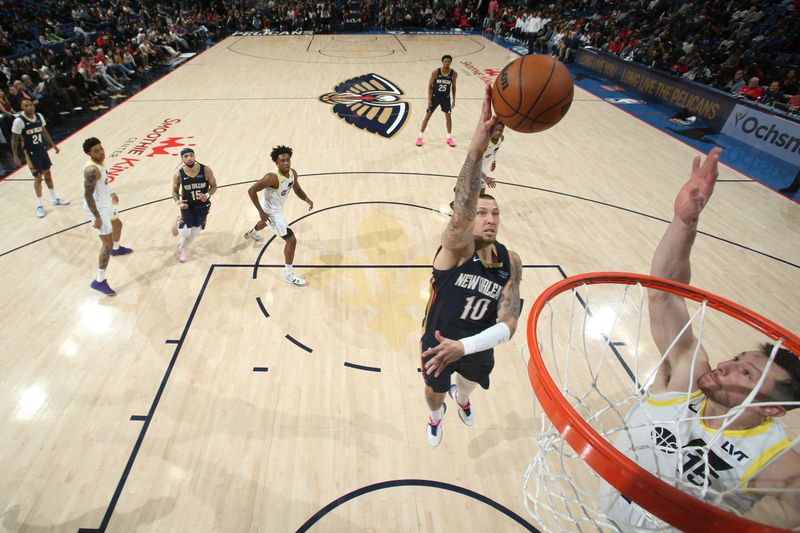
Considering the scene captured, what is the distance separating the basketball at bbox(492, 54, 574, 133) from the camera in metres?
3.33

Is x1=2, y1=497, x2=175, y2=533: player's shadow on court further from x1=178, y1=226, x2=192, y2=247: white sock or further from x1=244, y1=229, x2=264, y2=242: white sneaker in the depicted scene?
x1=244, y1=229, x2=264, y2=242: white sneaker

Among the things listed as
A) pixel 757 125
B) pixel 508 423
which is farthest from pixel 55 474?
pixel 757 125

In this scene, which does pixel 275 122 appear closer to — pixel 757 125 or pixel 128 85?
pixel 128 85

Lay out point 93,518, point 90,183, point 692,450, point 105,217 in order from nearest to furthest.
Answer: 1. point 692,450
2. point 93,518
3. point 90,183
4. point 105,217

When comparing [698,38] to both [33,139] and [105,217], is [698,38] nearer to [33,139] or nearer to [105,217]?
[105,217]

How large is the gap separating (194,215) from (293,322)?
2.05m

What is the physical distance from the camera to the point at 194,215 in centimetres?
567

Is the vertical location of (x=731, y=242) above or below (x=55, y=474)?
above

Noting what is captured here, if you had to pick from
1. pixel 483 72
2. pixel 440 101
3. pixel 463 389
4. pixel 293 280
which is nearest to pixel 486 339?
pixel 463 389

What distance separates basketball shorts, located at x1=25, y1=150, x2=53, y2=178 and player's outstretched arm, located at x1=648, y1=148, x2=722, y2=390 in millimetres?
8277

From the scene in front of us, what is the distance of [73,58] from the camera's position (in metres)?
13.4

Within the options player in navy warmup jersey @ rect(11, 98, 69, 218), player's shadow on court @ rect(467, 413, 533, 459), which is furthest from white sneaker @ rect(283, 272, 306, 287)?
player in navy warmup jersey @ rect(11, 98, 69, 218)

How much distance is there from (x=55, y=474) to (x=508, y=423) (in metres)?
3.89

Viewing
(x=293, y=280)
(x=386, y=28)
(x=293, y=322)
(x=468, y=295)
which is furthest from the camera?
(x=386, y=28)
